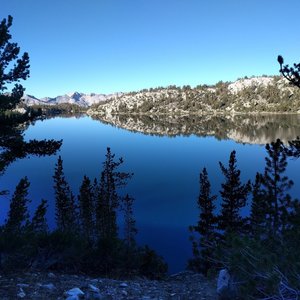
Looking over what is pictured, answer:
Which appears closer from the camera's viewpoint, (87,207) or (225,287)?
(225,287)

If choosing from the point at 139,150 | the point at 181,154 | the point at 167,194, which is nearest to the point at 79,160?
the point at 139,150

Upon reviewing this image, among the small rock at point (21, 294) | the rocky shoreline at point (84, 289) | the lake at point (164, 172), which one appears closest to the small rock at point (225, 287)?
the rocky shoreline at point (84, 289)

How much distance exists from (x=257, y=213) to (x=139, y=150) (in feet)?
356

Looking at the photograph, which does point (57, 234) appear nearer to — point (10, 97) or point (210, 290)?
point (210, 290)

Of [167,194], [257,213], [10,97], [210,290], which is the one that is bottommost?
[167,194]

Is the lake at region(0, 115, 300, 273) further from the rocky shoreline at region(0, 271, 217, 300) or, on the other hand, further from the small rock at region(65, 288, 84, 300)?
the small rock at region(65, 288, 84, 300)

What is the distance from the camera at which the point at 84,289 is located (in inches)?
459

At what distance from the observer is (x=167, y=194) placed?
238ft

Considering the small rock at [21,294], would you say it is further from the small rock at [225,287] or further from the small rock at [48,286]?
the small rock at [225,287]

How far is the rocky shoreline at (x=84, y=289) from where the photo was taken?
10789 mm

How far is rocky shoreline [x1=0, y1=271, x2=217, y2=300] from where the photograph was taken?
10.8 m

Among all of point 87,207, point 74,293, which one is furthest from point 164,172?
point 74,293

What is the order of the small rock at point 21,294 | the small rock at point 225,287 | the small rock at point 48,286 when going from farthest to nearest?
the small rock at point 48,286, the small rock at point 21,294, the small rock at point 225,287

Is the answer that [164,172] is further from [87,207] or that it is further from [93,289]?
[93,289]
